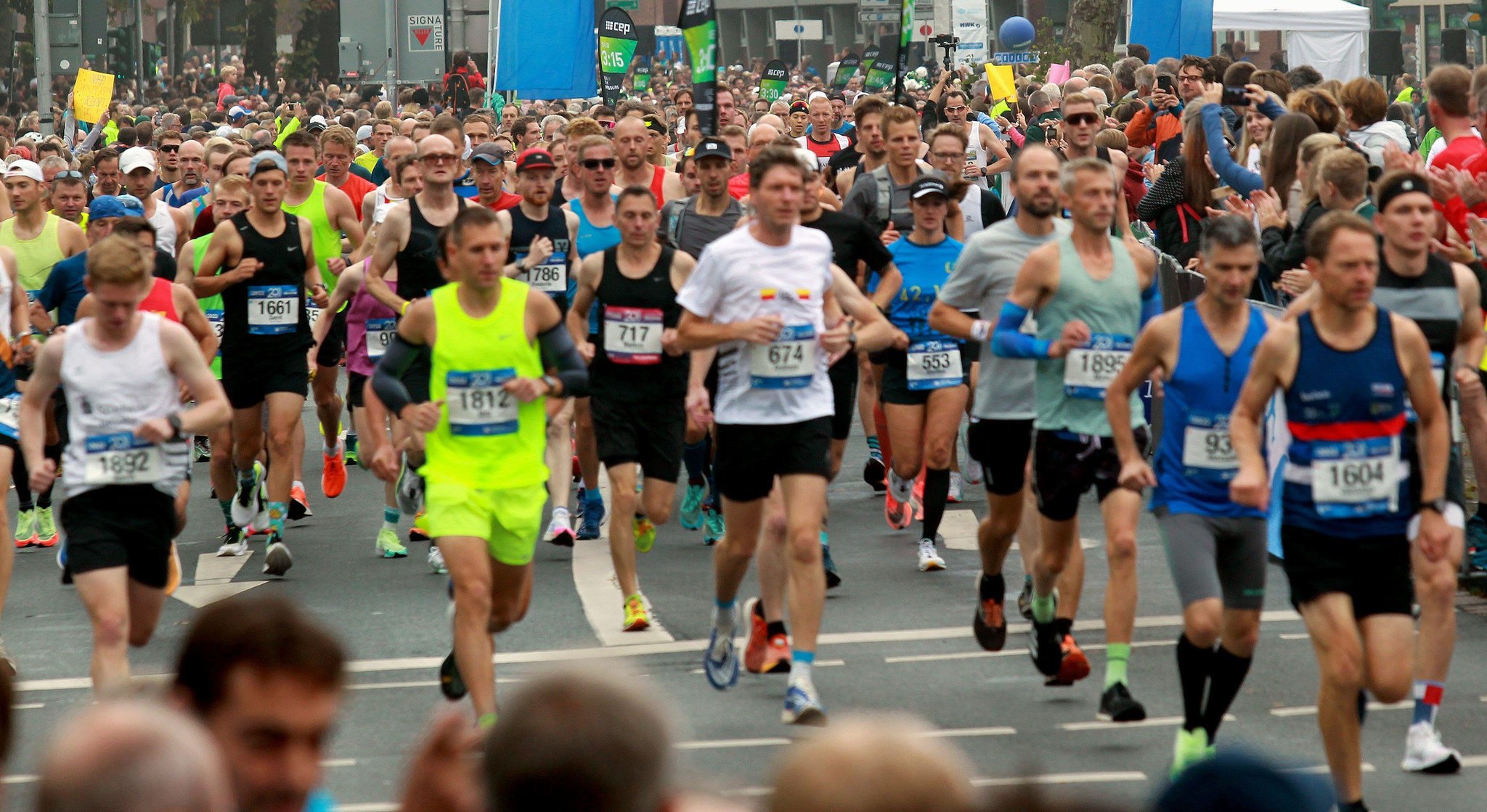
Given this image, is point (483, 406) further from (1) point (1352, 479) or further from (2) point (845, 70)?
(2) point (845, 70)

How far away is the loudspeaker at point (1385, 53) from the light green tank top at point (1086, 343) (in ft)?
81.2

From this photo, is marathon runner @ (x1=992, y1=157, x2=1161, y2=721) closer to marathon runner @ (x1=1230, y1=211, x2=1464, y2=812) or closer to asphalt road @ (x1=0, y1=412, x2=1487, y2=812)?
asphalt road @ (x1=0, y1=412, x2=1487, y2=812)

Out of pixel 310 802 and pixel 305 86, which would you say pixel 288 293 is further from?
pixel 305 86

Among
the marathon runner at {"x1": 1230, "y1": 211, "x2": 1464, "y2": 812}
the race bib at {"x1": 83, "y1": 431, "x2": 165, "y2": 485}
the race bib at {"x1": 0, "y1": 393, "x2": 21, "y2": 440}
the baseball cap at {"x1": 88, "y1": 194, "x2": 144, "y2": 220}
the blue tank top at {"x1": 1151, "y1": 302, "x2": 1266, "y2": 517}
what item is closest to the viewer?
the marathon runner at {"x1": 1230, "y1": 211, "x2": 1464, "y2": 812}

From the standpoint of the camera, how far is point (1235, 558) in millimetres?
7160

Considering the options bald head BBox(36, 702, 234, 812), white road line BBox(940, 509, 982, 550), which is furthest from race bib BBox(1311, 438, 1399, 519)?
white road line BBox(940, 509, 982, 550)

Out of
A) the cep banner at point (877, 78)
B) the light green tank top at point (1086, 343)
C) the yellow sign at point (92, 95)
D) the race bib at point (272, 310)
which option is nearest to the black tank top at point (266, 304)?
the race bib at point (272, 310)

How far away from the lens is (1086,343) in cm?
804

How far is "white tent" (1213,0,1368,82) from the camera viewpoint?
2894 centimetres

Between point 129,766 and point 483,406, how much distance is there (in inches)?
210

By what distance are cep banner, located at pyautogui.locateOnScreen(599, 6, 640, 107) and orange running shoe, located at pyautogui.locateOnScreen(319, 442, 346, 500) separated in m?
14.3

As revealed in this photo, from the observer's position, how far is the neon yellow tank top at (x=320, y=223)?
532 inches

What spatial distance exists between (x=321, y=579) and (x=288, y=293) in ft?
5.54

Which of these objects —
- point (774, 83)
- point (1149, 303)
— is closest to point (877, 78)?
point (774, 83)
